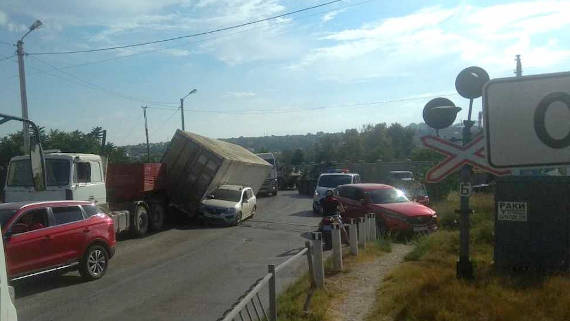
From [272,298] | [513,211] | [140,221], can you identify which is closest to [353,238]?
[513,211]

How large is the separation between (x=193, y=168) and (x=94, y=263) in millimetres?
10391

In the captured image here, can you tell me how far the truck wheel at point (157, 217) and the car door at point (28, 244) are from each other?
9.20 m

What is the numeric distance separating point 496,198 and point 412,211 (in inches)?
327

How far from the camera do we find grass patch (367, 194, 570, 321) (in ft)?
19.5

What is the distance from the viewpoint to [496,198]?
27.2ft

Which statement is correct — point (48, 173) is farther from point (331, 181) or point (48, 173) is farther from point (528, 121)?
point (528, 121)

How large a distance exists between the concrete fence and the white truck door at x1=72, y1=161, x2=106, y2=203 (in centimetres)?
691

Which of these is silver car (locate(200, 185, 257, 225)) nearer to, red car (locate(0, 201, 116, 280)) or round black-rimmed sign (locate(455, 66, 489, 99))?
red car (locate(0, 201, 116, 280))

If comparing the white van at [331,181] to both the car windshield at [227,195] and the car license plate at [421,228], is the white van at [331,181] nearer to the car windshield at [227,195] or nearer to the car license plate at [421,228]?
the car windshield at [227,195]

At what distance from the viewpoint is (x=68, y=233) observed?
10.6 m

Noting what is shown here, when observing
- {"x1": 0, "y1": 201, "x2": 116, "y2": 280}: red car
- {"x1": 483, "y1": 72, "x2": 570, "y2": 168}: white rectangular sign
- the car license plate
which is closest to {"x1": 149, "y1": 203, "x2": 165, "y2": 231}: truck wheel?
{"x1": 0, "y1": 201, "x2": 116, "y2": 280}: red car

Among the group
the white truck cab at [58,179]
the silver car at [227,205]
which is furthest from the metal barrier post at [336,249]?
the silver car at [227,205]

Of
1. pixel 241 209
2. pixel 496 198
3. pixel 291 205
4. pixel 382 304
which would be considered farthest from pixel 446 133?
pixel 291 205

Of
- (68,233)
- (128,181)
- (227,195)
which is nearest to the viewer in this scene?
(68,233)
